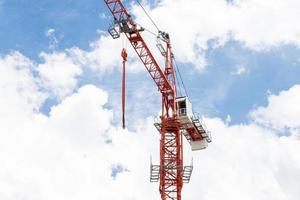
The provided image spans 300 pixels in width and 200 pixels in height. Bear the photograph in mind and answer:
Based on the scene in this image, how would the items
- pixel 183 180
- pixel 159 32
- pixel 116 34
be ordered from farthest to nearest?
pixel 159 32
pixel 183 180
pixel 116 34

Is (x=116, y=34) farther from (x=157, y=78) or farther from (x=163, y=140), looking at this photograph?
(x=163, y=140)

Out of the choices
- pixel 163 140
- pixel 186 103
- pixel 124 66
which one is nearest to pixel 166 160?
pixel 163 140

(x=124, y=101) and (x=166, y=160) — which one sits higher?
(x=124, y=101)

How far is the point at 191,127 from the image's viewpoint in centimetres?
7550

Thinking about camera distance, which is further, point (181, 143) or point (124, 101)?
point (181, 143)

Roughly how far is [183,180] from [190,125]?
6940 millimetres

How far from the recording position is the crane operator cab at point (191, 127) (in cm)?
7394

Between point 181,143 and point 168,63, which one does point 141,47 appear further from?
point 181,143

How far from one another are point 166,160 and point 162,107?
6.69 m

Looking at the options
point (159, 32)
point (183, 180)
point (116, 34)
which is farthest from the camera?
point (159, 32)

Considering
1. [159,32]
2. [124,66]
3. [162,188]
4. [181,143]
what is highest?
[159,32]

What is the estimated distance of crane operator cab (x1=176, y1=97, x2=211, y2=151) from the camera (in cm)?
7394

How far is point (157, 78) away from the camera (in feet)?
243

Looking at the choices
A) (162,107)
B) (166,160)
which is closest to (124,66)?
(162,107)
